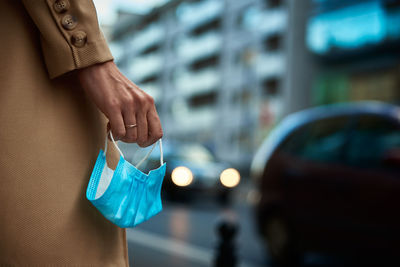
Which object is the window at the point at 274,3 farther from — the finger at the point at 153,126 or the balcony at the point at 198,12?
the finger at the point at 153,126

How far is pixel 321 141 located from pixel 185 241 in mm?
2643

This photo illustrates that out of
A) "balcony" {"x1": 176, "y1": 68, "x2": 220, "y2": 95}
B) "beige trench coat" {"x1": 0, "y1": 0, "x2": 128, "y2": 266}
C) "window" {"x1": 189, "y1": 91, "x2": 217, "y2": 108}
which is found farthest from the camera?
"window" {"x1": 189, "y1": 91, "x2": 217, "y2": 108}

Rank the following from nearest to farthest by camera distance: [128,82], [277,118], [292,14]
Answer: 1. [128,82]
2. [292,14]
3. [277,118]

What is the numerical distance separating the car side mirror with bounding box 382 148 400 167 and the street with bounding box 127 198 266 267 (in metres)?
1.40

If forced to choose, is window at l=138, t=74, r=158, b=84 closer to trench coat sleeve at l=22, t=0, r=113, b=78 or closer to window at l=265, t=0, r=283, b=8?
window at l=265, t=0, r=283, b=8

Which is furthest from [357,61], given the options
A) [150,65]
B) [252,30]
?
[150,65]

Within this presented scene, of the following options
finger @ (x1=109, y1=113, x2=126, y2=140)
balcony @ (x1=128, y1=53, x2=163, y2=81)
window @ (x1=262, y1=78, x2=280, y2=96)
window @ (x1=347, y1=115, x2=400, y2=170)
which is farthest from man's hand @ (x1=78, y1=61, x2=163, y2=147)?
balcony @ (x1=128, y1=53, x2=163, y2=81)

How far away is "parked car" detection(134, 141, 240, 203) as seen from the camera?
13922 millimetres

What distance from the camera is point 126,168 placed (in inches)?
55.6

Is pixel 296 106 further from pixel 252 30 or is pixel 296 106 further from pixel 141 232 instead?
pixel 141 232

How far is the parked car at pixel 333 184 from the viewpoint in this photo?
4688 mm

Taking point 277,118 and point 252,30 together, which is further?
point 252,30

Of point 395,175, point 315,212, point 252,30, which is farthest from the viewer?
point 252,30

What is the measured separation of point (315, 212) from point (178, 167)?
30.7 feet
